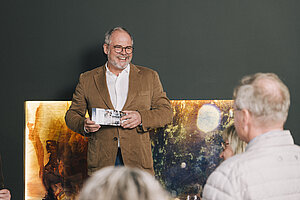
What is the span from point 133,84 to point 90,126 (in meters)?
0.59

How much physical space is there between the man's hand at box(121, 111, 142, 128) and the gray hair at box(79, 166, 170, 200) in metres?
2.07

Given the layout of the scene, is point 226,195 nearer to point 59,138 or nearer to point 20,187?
point 59,138

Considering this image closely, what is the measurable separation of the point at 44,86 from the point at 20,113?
41 cm

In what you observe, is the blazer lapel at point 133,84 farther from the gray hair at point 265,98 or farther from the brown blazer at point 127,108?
the gray hair at point 265,98

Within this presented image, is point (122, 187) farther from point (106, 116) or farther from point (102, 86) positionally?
point (102, 86)

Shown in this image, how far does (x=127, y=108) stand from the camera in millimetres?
3438

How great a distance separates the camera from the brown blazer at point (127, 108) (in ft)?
11.1

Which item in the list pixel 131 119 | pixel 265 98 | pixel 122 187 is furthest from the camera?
pixel 131 119

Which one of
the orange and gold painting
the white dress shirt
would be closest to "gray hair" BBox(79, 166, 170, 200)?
the white dress shirt

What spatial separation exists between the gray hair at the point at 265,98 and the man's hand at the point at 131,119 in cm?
150

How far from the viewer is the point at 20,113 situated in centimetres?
433

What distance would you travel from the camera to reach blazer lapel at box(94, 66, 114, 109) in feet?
11.3

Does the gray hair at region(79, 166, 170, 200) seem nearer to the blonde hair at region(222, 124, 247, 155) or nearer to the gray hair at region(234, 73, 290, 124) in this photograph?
the gray hair at region(234, 73, 290, 124)

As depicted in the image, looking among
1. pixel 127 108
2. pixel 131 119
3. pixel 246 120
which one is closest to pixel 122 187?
pixel 246 120
